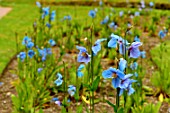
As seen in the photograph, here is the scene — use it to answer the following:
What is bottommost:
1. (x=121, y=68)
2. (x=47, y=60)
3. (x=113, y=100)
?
(x=113, y=100)

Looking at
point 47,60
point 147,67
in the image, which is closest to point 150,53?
point 147,67

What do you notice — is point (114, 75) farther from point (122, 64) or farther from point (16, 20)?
point (16, 20)

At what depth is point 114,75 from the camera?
2668mm

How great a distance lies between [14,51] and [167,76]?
2.80m

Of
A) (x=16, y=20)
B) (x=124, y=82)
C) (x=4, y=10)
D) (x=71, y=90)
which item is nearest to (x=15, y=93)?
(x=71, y=90)

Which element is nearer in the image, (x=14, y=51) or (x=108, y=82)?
(x=108, y=82)

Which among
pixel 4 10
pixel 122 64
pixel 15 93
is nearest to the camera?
pixel 122 64

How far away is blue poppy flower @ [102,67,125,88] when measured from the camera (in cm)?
263

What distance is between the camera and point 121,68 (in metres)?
2.67

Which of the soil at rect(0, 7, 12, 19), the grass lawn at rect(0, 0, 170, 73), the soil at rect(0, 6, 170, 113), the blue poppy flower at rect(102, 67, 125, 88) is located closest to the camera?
the blue poppy flower at rect(102, 67, 125, 88)

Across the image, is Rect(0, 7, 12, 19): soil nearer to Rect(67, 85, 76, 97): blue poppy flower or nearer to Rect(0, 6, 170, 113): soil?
Rect(0, 6, 170, 113): soil

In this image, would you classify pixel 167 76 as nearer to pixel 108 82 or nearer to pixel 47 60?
pixel 108 82

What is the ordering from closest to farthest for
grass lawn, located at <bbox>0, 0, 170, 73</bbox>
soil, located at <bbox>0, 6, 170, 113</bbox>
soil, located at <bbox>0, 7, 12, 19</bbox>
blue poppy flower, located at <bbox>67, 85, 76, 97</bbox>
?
blue poppy flower, located at <bbox>67, 85, 76, 97</bbox> < soil, located at <bbox>0, 6, 170, 113</bbox> < grass lawn, located at <bbox>0, 0, 170, 73</bbox> < soil, located at <bbox>0, 7, 12, 19</bbox>

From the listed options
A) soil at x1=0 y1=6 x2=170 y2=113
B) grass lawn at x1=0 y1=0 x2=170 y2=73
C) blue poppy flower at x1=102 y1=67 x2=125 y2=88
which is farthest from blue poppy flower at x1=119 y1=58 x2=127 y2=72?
grass lawn at x1=0 y1=0 x2=170 y2=73
